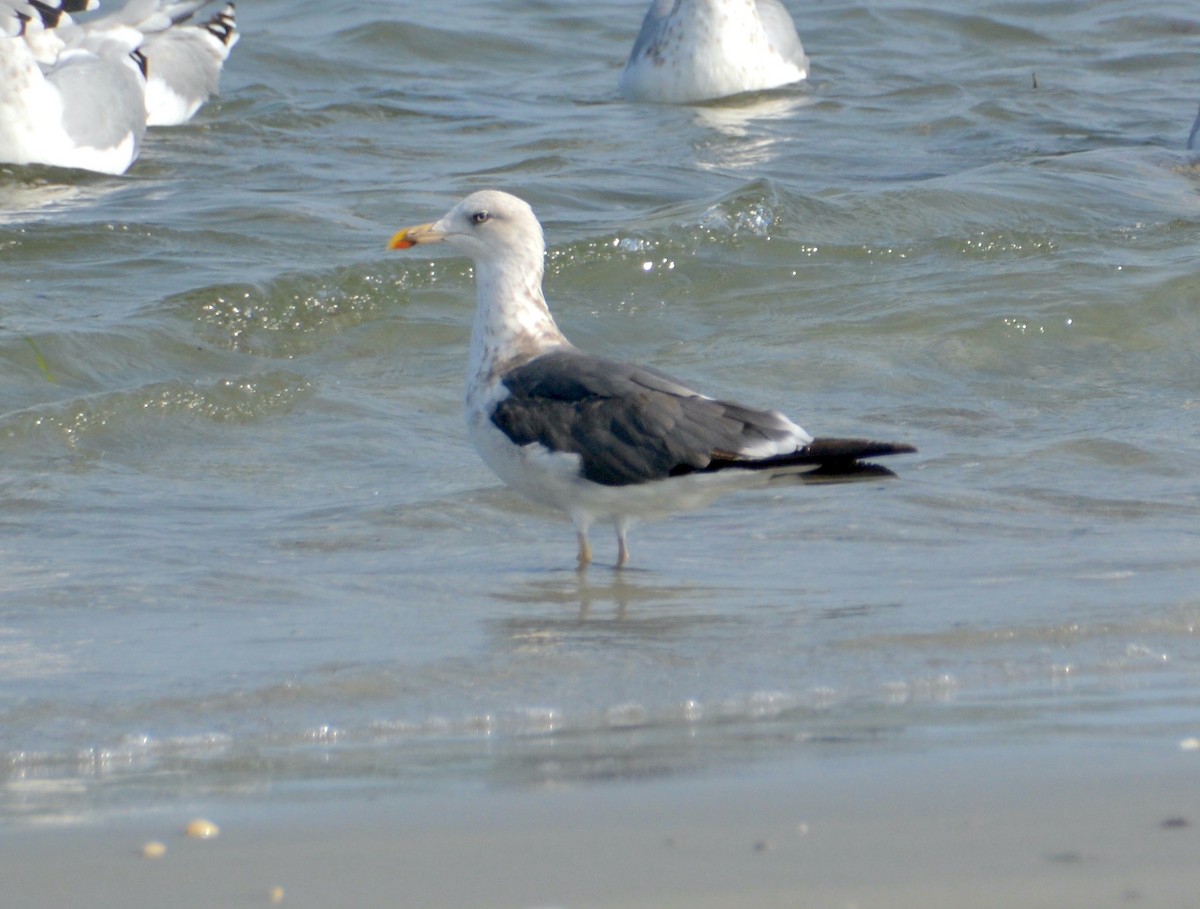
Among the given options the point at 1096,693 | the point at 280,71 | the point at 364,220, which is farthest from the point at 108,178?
the point at 1096,693

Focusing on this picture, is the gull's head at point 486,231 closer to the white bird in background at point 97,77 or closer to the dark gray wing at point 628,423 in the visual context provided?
the dark gray wing at point 628,423

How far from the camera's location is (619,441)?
16.8 feet

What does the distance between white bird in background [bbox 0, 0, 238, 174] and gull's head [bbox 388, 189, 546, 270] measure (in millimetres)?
5876

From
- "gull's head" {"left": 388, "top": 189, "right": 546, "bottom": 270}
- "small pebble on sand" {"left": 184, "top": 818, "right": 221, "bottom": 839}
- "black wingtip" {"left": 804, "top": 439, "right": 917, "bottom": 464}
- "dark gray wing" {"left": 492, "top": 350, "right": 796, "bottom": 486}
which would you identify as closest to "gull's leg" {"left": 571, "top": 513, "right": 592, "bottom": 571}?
"dark gray wing" {"left": 492, "top": 350, "right": 796, "bottom": 486}

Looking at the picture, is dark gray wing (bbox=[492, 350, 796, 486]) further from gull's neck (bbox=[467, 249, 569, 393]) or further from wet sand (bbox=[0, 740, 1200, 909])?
wet sand (bbox=[0, 740, 1200, 909])

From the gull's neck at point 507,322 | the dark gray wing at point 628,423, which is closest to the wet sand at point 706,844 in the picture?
the dark gray wing at point 628,423

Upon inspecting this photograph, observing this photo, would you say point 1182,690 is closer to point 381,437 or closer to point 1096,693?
point 1096,693

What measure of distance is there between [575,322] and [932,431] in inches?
90.3

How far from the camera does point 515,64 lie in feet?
49.2

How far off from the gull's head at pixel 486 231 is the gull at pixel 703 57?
7971mm

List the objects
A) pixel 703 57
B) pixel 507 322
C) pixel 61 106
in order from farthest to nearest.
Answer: pixel 703 57 < pixel 61 106 < pixel 507 322

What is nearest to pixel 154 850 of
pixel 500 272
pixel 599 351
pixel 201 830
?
pixel 201 830

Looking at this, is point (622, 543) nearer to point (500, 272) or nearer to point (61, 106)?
point (500, 272)

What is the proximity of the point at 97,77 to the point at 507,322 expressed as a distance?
703 cm
